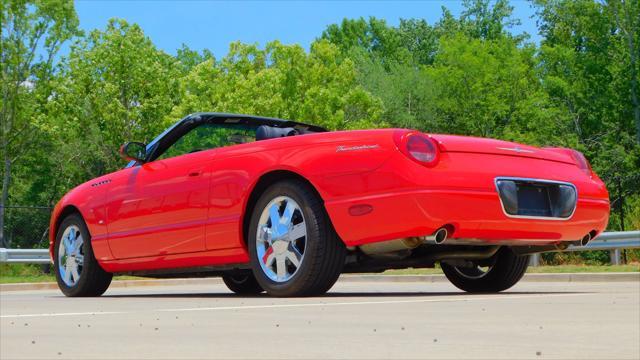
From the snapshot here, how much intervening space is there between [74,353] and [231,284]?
6300 millimetres

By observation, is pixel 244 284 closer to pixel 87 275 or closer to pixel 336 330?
pixel 87 275

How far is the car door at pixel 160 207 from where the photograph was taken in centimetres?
833

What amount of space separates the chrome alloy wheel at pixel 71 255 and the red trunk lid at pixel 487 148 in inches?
162

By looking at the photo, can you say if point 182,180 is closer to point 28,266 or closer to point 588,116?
point 28,266

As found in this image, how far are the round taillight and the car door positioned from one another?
1873 millimetres

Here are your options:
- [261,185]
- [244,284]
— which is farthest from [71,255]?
[261,185]

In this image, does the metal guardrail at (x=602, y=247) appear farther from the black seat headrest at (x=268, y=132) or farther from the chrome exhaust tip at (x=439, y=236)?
the chrome exhaust tip at (x=439, y=236)

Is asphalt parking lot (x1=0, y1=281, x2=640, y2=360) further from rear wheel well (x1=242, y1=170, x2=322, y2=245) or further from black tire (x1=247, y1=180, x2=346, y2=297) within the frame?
rear wheel well (x1=242, y1=170, x2=322, y2=245)

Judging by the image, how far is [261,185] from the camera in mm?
7953

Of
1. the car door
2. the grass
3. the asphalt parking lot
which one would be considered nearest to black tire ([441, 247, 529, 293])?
the asphalt parking lot

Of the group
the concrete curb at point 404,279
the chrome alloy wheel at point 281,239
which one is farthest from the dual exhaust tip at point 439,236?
the concrete curb at point 404,279

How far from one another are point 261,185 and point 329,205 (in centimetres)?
85

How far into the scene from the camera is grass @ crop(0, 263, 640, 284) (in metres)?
16.2

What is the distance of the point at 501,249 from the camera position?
8.66m
